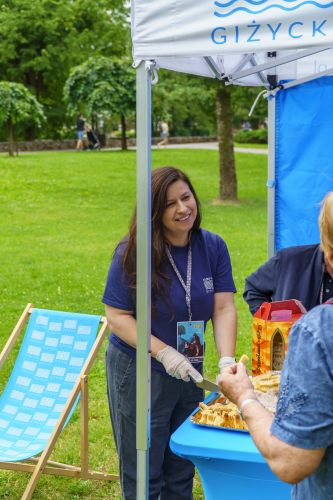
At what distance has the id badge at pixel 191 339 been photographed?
306 centimetres

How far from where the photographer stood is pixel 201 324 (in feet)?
10.2

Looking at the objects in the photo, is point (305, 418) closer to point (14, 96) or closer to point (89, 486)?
point (89, 486)

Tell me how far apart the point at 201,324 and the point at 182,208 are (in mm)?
486

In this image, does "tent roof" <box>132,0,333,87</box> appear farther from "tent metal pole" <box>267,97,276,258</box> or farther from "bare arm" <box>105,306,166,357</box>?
"tent metal pole" <box>267,97,276,258</box>

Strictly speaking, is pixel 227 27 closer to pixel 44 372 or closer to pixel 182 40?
pixel 182 40

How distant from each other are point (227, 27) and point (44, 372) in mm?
2693

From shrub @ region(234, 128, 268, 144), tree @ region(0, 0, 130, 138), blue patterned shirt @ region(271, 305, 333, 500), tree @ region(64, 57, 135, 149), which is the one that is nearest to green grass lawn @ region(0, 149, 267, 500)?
tree @ region(64, 57, 135, 149)

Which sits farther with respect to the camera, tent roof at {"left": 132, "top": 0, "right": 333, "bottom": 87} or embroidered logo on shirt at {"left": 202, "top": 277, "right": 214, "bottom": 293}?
embroidered logo on shirt at {"left": 202, "top": 277, "right": 214, "bottom": 293}

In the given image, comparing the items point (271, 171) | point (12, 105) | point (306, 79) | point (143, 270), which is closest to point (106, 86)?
point (12, 105)

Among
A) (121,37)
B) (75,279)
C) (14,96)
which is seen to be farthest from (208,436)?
(121,37)

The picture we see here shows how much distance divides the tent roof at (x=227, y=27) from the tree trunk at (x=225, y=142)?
11.1 m

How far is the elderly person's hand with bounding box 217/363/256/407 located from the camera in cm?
192

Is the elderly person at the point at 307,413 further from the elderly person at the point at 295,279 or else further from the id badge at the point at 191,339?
the elderly person at the point at 295,279

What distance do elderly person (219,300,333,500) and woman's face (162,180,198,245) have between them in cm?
142
